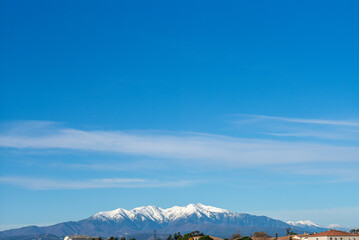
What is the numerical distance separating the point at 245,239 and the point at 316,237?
1043 inches

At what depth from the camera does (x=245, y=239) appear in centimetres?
19250

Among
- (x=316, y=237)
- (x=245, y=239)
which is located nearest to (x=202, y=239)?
(x=245, y=239)

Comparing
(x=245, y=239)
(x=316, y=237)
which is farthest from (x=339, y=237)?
(x=245, y=239)

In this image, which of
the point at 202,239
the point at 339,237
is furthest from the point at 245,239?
the point at 339,237

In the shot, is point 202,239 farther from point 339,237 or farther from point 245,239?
point 339,237

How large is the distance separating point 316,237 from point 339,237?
816 centimetres

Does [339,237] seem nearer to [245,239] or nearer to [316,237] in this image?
[316,237]

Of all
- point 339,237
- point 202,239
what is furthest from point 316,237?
point 202,239

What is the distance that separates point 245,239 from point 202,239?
1718cm

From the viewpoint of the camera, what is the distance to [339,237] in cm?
19162

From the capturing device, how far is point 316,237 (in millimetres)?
193875

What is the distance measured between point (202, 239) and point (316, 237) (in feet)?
139

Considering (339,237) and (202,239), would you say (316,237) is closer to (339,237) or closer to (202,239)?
(339,237)
